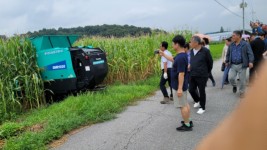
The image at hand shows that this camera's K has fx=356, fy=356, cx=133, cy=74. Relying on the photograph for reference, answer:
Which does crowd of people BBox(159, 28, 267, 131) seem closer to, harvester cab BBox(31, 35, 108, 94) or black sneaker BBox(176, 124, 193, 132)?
black sneaker BBox(176, 124, 193, 132)

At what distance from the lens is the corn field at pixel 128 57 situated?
14.5 m

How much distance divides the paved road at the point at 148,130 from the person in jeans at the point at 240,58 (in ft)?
2.60

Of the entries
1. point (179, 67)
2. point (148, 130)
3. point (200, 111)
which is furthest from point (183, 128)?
point (200, 111)

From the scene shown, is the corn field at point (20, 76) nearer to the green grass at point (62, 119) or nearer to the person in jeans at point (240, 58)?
the green grass at point (62, 119)

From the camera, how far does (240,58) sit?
31.9 feet

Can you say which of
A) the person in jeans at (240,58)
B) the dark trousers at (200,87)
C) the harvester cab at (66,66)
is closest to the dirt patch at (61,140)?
the dark trousers at (200,87)

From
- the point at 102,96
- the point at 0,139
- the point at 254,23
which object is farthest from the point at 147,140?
the point at 254,23

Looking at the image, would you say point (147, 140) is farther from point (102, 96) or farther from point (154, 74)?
point (154, 74)

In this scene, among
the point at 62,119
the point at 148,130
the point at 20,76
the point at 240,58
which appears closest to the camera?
the point at 148,130

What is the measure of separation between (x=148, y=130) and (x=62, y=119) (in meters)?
1.89

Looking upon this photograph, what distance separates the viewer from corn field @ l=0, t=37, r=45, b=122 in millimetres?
9891

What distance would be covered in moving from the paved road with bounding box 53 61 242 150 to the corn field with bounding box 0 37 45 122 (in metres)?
3.01

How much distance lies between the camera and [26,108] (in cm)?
1049

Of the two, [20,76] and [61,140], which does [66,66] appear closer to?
[20,76]
